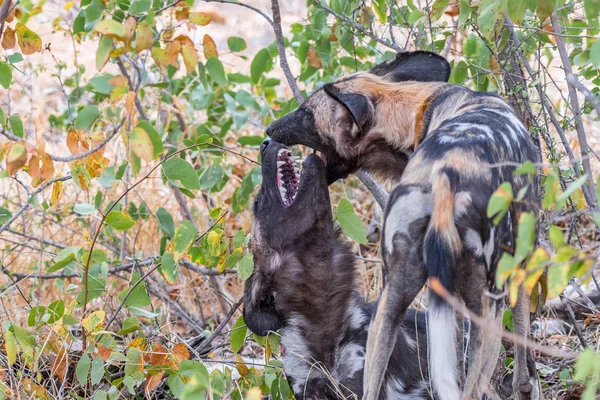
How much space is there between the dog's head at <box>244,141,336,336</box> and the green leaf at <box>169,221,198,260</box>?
0.33 m

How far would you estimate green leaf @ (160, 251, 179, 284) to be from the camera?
3111 millimetres

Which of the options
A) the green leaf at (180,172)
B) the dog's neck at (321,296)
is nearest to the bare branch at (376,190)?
the dog's neck at (321,296)

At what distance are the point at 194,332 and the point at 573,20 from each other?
235 centimetres

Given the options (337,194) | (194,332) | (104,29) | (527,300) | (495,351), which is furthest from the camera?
(337,194)

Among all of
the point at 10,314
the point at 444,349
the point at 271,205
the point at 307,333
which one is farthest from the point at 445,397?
the point at 10,314

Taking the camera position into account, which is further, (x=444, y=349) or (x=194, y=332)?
(x=194, y=332)

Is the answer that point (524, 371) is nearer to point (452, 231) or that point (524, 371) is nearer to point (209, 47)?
point (452, 231)

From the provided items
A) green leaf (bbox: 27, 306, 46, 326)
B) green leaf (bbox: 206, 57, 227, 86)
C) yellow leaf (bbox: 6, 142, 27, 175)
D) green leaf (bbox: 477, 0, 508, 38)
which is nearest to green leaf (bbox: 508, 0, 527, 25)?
green leaf (bbox: 477, 0, 508, 38)

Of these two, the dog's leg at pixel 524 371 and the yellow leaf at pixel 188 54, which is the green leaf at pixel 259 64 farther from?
the dog's leg at pixel 524 371

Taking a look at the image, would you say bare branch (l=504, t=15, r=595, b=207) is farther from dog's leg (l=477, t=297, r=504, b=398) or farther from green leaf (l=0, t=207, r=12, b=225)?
A: green leaf (l=0, t=207, r=12, b=225)

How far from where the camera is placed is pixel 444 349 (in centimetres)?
227

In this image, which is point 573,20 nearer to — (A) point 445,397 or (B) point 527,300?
(B) point 527,300

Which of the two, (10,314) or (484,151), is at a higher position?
(484,151)

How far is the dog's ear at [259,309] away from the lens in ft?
10.6
